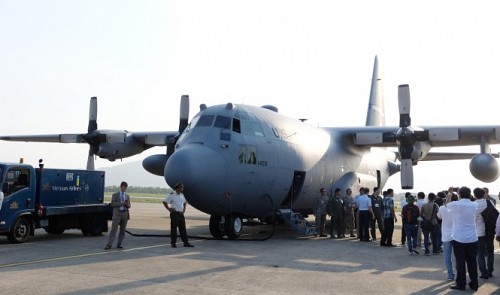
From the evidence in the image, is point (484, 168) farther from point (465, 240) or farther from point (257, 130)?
point (465, 240)

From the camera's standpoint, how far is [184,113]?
19688 millimetres

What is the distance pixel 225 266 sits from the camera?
359 inches

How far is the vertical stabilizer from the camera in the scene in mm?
28297

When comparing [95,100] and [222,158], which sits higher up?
[95,100]

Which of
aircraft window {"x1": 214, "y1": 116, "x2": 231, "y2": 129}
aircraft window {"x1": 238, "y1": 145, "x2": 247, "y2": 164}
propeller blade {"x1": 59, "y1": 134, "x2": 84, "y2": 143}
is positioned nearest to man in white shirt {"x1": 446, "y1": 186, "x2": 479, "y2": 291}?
aircraft window {"x1": 238, "y1": 145, "x2": 247, "y2": 164}

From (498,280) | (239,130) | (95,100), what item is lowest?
(498,280)

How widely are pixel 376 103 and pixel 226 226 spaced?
18.3 meters

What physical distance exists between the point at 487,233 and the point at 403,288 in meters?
2.56

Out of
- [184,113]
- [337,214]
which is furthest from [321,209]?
[184,113]

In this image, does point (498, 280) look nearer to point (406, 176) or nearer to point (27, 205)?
point (406, 176)

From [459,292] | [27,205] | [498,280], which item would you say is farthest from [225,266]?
[27,205]

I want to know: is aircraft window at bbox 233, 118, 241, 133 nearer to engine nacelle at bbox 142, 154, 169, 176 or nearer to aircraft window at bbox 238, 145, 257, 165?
aircraft window at bbox 238, 145, 257, 165

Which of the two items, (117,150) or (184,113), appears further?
(117,150)

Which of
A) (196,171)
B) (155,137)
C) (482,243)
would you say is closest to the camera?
(482,243)
